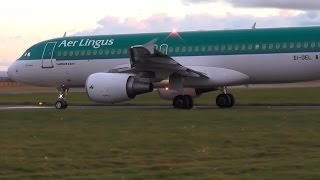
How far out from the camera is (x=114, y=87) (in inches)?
1078

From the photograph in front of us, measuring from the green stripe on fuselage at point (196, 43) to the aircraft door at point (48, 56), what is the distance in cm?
16

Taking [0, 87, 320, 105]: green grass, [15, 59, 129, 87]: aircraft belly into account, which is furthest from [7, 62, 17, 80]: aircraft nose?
[0, 87, 320, 105]: green grass

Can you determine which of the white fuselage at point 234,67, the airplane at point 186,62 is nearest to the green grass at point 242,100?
the white fuselage at point 234,67

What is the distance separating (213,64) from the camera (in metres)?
29.1

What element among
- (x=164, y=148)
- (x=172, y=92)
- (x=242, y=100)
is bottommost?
(x=164, y=148)

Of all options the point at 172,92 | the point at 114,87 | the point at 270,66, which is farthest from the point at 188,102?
the point at 270,66

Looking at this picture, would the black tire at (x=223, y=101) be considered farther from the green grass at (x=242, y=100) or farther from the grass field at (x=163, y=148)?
the grass field at (x=163, y=148)

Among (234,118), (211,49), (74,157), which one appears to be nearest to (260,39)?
(211,49)

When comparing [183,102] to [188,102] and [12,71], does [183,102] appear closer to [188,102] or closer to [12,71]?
[188,102]

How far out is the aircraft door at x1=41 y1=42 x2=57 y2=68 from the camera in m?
32.2

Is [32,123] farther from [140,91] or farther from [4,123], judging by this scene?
[140,91]

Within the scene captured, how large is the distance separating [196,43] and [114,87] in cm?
449

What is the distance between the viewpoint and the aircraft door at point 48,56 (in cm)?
3225

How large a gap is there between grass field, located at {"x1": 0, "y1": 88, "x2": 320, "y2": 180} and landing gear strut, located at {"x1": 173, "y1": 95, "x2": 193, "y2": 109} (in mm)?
7195
